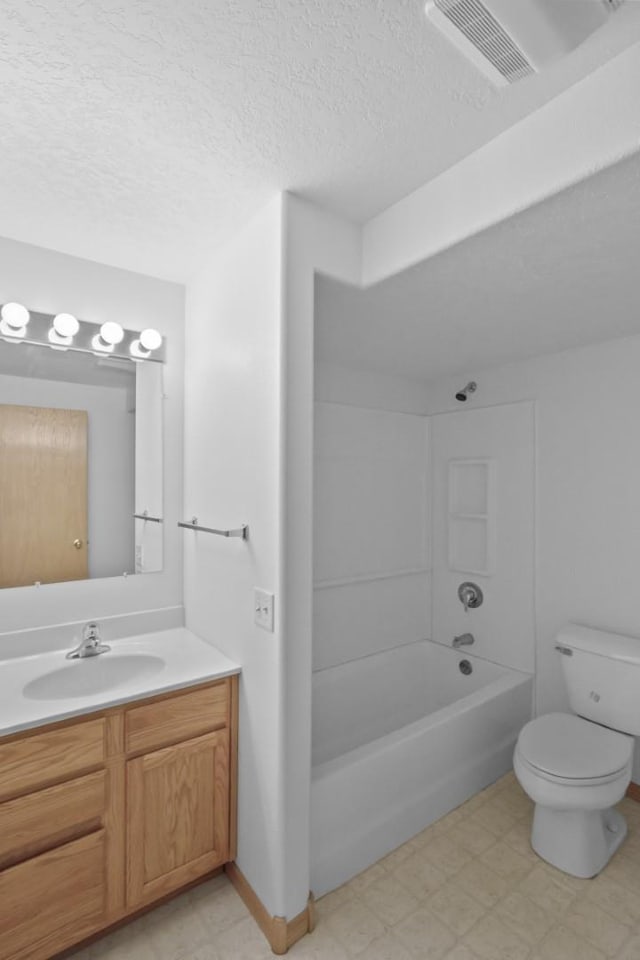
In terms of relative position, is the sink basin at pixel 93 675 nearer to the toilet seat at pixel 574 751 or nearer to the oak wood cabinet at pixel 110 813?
the oak wood cabinet at pixel 110 813

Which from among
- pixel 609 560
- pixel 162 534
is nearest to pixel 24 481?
pixel 162 534

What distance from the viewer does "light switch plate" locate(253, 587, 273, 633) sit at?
5.24ft

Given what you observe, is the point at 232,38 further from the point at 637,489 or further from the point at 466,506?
the point at 466,506

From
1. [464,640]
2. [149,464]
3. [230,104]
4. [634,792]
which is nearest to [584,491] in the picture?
[464,640]

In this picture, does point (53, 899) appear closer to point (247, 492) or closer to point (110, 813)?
point (110, 813)

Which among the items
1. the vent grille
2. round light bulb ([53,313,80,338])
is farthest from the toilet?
round light bulb ([53,313,80,338])

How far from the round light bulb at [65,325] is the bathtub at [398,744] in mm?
1927

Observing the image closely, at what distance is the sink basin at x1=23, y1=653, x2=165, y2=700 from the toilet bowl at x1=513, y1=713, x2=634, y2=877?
1518 mm

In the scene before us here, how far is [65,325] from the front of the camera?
6.29 feet

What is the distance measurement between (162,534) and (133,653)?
539mm

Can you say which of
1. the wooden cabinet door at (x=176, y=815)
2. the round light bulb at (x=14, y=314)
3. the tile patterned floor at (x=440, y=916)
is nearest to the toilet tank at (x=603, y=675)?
the tile patterned floor at (x=440, y=916)

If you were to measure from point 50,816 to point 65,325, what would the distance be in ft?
5.52

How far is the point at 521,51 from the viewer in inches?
40.3

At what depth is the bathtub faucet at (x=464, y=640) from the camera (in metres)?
2.92
